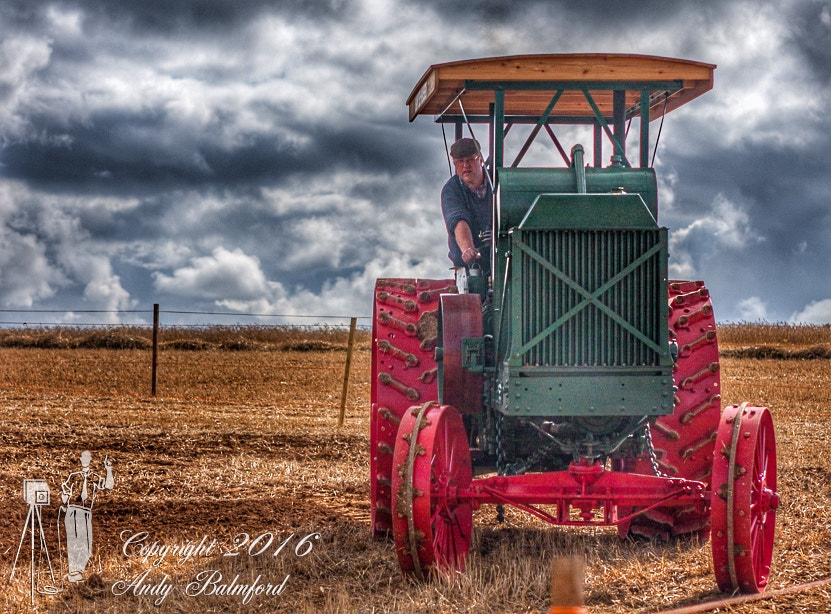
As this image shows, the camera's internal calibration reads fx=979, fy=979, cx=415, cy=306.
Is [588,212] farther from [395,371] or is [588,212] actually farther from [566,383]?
[395,371]

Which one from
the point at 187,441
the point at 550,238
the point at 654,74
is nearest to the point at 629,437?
the point at 550,238

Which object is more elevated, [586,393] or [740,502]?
[586,393]

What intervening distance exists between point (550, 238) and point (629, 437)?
1.27 meters

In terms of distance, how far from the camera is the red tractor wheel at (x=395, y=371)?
5.94m

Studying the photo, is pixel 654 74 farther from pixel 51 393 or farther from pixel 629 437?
pixel 51 393

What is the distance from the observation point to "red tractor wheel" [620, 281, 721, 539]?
5.96 metres

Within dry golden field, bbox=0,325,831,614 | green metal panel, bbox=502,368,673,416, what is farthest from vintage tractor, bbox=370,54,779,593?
dry golden field, bbox=0,325,831,614

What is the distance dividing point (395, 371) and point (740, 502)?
7.32ft

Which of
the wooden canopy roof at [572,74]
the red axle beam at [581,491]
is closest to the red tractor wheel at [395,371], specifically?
the red axle beam at [581,491]

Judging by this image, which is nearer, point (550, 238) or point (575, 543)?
point (550, 238)

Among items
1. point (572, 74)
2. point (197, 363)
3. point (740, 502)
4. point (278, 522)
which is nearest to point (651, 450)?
point (740, 502)

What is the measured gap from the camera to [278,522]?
712cm

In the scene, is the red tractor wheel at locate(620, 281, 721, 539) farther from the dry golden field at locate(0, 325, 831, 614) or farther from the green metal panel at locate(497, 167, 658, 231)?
the green metal panel at locate(497, 167, 658, 231)

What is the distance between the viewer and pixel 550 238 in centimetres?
513
